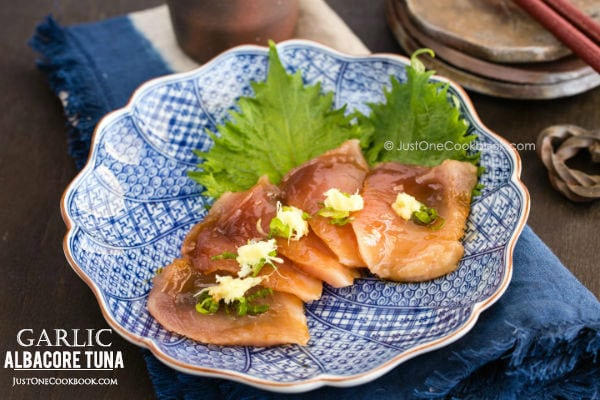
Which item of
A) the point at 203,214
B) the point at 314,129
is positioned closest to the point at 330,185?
the point at 314,129

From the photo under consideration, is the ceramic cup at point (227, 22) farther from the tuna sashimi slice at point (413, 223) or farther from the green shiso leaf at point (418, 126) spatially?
the tuna sashimi slice at point (413, 223)

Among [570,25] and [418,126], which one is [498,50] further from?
[418,126]

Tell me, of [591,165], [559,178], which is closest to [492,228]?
[559,178]

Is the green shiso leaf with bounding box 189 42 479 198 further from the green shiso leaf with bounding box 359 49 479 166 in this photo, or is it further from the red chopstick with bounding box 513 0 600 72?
the red chopstick with bounding box 513 0 600 72

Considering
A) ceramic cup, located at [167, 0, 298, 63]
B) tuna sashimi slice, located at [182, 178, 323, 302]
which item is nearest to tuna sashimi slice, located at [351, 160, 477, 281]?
tuna sashimi slice, located at [182, 178, 323, 302]

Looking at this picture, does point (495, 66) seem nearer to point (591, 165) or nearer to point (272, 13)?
point (591, 165)

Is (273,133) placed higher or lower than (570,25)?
lower
